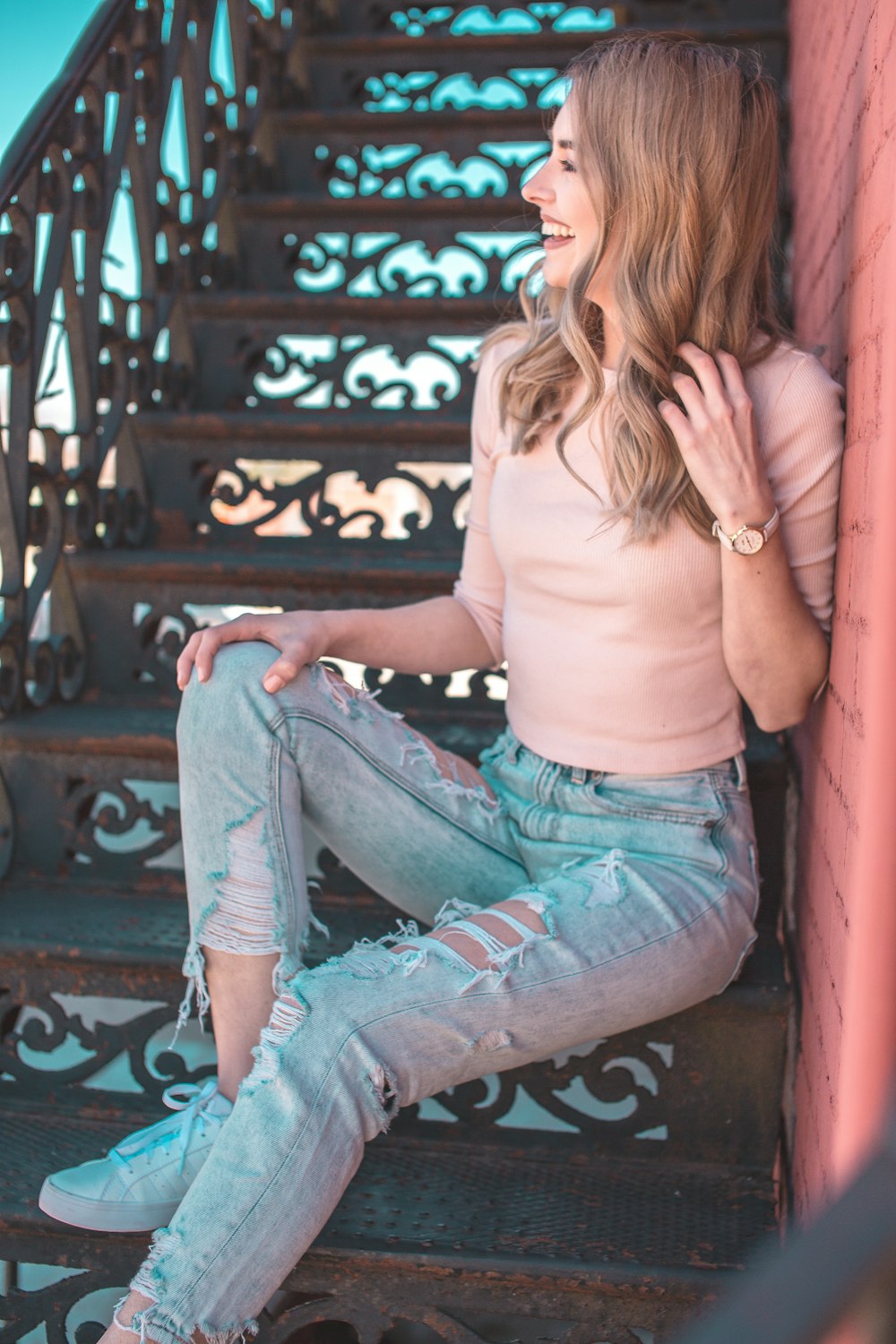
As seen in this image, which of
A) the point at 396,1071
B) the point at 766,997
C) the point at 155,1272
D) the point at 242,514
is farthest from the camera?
the point at 242,514

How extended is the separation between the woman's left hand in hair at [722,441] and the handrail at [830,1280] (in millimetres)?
1096

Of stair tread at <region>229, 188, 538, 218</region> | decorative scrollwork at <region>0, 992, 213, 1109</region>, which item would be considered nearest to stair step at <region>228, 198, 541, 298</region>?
stair tread at <region>229, 188, 538, 218</region>

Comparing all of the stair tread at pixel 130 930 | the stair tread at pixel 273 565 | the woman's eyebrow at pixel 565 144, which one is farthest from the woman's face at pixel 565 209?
the stair tread at pixel 130 930

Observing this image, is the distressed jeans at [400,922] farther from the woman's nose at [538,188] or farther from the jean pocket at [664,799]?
the woman's nose at [538,188]

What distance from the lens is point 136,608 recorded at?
2.38 meters

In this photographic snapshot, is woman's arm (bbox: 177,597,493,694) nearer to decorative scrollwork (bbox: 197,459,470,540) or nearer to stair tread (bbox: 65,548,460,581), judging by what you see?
stair tread (bbox: 65,548,460,581)

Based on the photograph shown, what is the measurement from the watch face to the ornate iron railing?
4.32 feet

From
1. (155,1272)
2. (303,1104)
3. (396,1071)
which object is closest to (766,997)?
(396,1071)

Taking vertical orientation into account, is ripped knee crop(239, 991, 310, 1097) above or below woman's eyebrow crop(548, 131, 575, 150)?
below

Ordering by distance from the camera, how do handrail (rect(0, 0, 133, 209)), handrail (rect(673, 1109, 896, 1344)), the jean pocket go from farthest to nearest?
handrail (rect(0, 0, 133, 209)), the jean pocket, handrail (rect(673, 1109, 896, 1344))

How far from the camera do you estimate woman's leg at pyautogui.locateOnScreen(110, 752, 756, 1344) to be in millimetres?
1225

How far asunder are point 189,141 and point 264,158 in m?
0.36

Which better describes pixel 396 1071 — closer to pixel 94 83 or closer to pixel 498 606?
pixel 498 606

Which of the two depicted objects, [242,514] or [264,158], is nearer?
[242,514]
